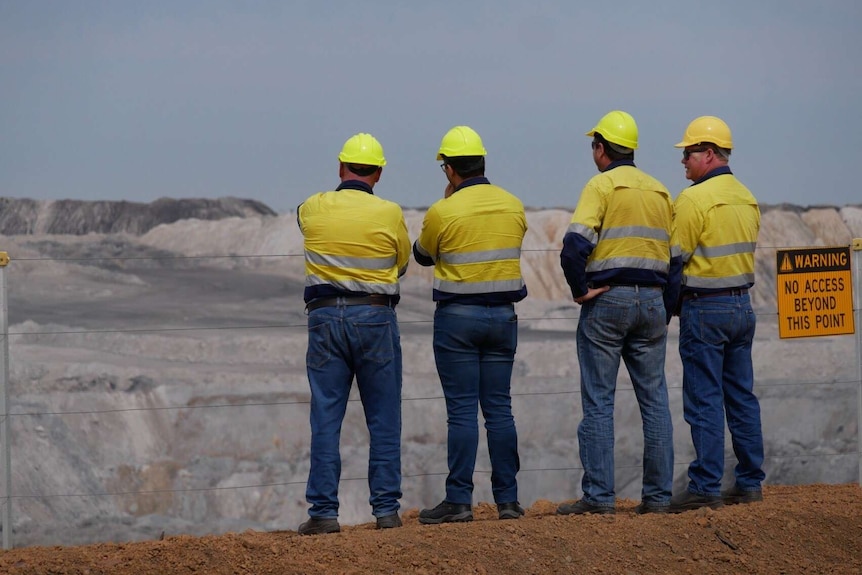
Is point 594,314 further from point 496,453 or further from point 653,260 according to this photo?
point 496,453

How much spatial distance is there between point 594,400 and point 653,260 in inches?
30.4

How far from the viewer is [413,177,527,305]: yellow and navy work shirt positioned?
229 inches

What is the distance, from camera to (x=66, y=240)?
33.0 m

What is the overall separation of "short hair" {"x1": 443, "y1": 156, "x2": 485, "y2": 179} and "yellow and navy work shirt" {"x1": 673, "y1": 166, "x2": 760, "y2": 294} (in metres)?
1.09

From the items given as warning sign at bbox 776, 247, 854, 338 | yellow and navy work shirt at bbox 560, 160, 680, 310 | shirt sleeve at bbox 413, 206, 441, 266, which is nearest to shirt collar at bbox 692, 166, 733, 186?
yellow and navy work shirt at bbox 560, 160, 680, 310

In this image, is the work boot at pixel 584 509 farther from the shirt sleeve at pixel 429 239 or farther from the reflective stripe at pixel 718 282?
the shirt sleeve at pixel 429 239

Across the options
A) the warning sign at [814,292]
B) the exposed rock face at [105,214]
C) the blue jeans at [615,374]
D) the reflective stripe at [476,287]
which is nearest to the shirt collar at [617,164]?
the blue jeans at [615,374]

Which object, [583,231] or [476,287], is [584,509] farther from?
[583,231]

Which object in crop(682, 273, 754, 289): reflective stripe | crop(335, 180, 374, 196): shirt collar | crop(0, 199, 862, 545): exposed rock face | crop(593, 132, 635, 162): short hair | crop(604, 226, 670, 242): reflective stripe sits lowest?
crop(0, 199, 862, 545): exposed rock face

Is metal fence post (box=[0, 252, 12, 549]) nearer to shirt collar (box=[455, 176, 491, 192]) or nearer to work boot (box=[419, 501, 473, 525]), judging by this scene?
work boot (box=[419, 501, 473, 525])

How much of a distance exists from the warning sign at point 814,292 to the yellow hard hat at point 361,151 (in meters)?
2.73

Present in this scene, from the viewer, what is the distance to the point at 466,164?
5930mm

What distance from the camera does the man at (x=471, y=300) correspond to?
5816 mm

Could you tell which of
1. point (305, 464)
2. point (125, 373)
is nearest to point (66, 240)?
point (125, 373)
